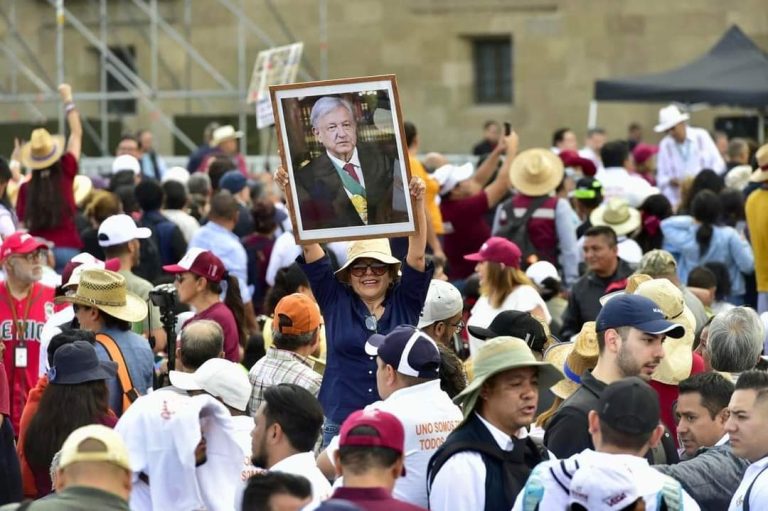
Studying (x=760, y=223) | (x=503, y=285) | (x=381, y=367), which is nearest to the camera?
(x=381, y=367)

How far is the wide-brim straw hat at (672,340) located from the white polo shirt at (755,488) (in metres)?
1.30

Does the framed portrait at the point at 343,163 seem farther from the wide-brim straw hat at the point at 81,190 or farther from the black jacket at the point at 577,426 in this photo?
the wide-brim straw hat at the point at 81,190

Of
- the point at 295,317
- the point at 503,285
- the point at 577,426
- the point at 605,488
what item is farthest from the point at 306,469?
the point at 503,285

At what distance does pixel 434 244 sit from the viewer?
12.7m

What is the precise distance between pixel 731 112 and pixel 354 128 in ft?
56.7

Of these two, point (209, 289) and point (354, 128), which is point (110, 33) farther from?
point (354, 128)

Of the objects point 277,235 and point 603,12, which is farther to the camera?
point 603,12

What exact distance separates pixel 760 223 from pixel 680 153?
6032mm

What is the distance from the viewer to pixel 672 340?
7781 mm

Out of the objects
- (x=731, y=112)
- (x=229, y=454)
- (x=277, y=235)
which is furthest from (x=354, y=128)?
(x=731, y=112)

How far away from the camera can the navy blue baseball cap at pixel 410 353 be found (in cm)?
637

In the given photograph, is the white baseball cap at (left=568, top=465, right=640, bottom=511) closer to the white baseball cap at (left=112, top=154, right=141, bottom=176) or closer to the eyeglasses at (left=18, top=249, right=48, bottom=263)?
the eyeglasses at (left=18, top=249, right=48, bottom=263)

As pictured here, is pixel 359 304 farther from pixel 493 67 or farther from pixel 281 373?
pixel 493 67

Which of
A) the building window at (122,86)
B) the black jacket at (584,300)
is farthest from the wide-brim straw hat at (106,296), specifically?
the building window at (122,86)
